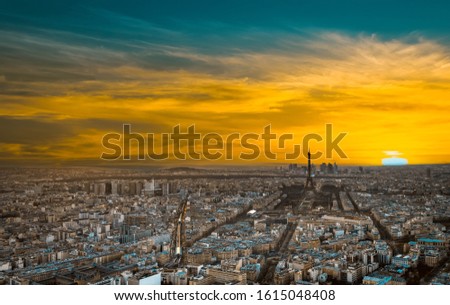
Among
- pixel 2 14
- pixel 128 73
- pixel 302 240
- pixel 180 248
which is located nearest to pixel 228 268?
pixel 180 248

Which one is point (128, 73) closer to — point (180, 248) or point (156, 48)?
point (156, 48)
